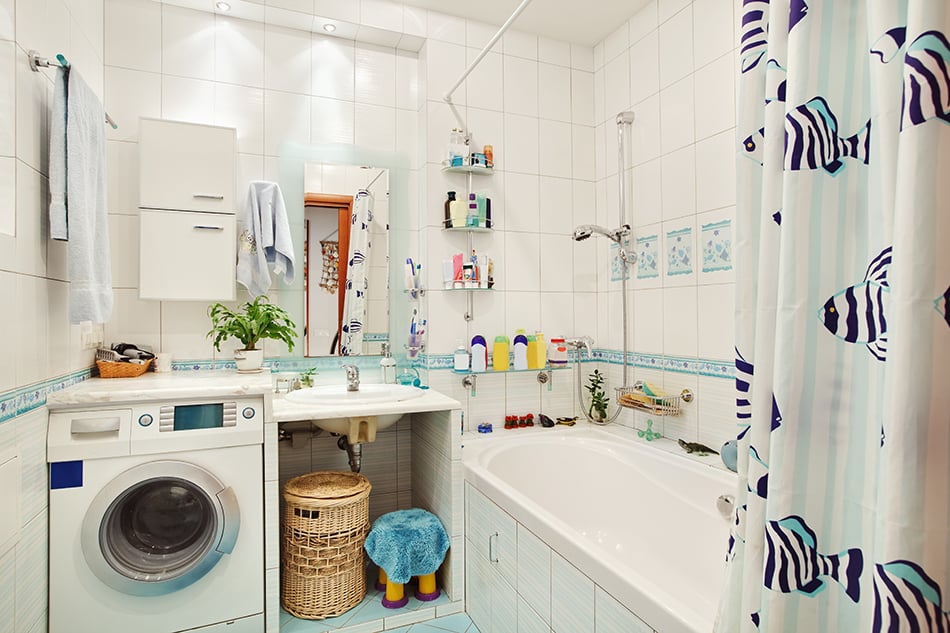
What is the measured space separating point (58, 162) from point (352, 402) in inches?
50.5

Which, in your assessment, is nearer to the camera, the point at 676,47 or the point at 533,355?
the point at 676,47

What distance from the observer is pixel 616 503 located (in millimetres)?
2285

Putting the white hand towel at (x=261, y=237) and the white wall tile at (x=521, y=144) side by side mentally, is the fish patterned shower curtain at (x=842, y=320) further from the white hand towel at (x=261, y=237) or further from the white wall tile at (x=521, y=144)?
the white hand towel at (x=261, y=237)

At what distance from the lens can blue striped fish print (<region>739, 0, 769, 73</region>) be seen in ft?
2.79

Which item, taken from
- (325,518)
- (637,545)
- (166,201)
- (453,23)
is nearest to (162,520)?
(325,518)

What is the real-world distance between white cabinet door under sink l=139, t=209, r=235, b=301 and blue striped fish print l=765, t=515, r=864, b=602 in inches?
89.3

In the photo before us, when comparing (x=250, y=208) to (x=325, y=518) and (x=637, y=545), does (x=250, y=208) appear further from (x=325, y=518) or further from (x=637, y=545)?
(x=637, y=545)

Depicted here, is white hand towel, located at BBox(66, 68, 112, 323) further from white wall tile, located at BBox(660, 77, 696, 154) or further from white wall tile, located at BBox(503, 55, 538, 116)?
white wall tile, located at BBox(660, 77, 696, 154)

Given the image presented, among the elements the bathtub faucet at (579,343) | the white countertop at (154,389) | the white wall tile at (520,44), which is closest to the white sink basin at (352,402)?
the white countertop at (154,389)

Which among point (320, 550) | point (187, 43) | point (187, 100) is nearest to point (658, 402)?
point (320, 550)

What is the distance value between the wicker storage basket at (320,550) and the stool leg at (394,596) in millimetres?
140

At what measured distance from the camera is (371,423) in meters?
2.22

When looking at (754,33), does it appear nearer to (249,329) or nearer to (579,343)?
(579,343)

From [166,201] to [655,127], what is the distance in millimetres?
2283
